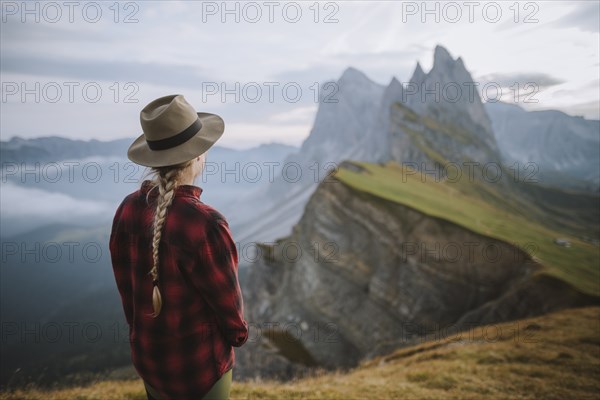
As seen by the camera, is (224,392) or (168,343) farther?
(224,392)

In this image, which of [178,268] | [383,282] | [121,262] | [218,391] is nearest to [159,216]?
[178,268]

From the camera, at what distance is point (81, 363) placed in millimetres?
118125

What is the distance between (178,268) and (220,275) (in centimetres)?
42

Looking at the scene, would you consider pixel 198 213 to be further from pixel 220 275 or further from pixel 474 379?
pixel 474 379

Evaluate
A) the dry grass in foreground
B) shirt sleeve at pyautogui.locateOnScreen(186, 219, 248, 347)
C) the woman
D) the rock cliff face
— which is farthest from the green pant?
the rock cliff face

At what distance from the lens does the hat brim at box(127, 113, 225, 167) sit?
10.6ft

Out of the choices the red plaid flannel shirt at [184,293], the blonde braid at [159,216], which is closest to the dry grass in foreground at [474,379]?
the red plaid flannel shirt at [184,293]

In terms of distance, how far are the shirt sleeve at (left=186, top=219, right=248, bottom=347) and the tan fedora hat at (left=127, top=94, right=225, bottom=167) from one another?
824 mm

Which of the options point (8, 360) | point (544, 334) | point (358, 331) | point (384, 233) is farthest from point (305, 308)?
point (8, 360)

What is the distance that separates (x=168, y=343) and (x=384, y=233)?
34863mm

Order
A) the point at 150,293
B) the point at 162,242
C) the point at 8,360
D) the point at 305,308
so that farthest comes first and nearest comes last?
1. the point at 8,360
2. the point at 305,308
3. the point at 150,293
4. the point at 162,242

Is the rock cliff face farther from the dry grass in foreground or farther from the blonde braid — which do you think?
the blonde braid

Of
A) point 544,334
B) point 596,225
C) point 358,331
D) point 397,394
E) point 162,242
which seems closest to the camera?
point 162,242

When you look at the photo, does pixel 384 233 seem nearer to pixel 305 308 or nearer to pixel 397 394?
→ pixel 305 308
